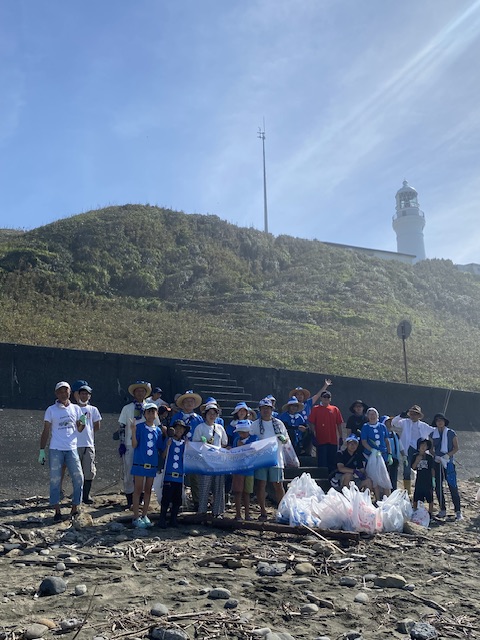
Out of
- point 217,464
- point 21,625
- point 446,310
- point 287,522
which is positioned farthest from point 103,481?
point 446,310

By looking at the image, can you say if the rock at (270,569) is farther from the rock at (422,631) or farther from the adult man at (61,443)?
the adult man at (61,443)

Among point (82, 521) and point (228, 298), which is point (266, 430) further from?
point (228, 298)

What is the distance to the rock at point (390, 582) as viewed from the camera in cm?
552

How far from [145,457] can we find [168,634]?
3.96 metres

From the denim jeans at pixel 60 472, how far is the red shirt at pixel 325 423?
4403 mm

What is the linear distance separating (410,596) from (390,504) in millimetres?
3041

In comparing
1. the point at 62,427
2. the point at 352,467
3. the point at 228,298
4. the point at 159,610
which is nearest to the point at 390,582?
the point at 159,610

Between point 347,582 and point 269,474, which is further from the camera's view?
point 269,474

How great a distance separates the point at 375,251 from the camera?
52.6m

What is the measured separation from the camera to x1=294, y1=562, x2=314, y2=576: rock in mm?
5788

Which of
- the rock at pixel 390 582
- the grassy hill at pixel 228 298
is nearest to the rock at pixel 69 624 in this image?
the rock at pixel 390 582

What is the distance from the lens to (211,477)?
8.46m

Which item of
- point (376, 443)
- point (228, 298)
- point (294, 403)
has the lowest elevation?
point (376, 443)

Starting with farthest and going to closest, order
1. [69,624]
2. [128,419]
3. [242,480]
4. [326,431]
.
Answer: [326,431] < [128,419] < [242,480] < [69,624]
